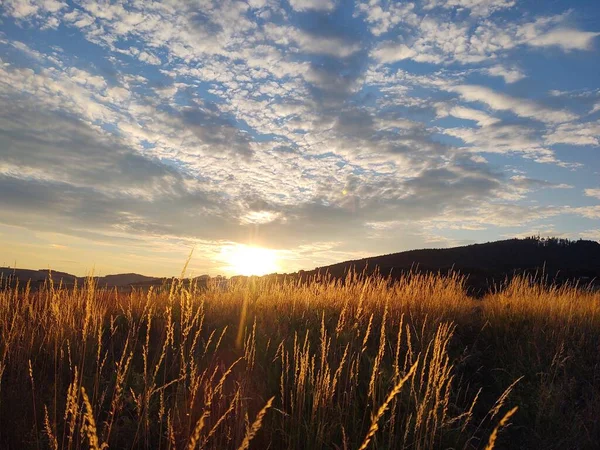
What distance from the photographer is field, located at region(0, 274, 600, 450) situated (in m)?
3.79

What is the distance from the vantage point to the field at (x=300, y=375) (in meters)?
3.79

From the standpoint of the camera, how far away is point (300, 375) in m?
3.80

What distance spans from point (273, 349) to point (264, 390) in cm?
108

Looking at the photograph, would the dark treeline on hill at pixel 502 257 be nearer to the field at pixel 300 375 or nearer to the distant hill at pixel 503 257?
the distant hill at pixel 503 257

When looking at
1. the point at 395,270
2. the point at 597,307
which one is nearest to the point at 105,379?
the point at 597,307

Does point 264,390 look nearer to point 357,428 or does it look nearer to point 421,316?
point 357,428

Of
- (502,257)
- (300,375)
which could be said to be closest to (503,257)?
(502,257)

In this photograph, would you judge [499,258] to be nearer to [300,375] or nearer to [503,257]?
[503,257]

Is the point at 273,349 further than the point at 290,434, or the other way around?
the point at 273,349

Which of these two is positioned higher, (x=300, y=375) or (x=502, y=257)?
(x=502, y=257)

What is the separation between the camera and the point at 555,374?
5.64 m

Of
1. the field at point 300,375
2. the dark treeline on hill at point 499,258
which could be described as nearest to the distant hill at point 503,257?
the dark treeline on hill at point 499,258

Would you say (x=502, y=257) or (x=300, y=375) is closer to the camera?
(x=300, y=375)

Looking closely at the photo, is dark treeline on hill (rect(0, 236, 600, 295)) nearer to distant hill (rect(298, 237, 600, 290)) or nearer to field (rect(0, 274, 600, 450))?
distant hill (rect(298, 237, 600, 290))
